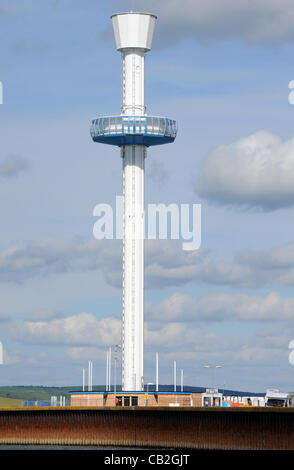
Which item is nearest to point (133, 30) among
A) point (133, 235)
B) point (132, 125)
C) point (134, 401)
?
point (132, 125)

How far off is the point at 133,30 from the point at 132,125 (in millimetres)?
12283

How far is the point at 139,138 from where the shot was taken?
169 m

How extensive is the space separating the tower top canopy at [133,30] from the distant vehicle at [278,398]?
48.3 m

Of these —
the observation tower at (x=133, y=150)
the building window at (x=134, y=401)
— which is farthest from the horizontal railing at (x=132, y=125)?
the building window at (x=134, y=401)

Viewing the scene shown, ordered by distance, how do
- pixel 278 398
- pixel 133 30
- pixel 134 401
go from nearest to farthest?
pixel 278 398, pixel 134 401, pixel 133 30

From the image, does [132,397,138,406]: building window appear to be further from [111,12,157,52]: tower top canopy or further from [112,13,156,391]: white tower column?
[111,12,157,52]: tower top canopy

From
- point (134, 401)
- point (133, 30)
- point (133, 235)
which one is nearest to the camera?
point (134, 401)

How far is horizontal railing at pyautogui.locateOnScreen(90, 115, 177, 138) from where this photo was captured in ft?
551

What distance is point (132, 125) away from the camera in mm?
167875

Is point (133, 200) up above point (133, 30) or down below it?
below

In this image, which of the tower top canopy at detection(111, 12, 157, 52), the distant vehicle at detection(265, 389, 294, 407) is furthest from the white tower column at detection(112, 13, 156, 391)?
the distant vehicle at detection(265, 389, 294, 407)

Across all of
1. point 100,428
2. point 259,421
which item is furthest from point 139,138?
point 259,421

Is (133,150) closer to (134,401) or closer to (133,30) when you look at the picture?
(133,30)
